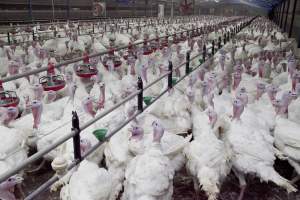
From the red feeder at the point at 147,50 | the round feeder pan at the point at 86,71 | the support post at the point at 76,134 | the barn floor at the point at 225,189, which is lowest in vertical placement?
the barn floor at the point at 225,189

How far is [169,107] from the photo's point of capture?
4828mm

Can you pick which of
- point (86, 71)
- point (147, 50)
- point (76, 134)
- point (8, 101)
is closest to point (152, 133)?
point (76, 134)

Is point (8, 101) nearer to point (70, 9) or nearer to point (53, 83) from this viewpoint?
point (53, 83)

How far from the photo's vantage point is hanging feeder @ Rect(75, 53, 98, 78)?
6.62 m

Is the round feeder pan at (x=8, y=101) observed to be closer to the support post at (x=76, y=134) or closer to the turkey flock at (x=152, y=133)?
the turkey flock at (x=152, y=133)

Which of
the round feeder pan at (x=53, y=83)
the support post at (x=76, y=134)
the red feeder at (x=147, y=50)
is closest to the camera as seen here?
the support post at (x=76, y=134)

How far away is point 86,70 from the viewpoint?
692 centimetres

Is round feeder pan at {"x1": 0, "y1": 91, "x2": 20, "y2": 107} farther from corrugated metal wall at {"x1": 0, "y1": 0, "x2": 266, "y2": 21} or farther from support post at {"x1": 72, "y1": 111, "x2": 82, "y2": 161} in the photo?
corrugated metal wall at {"x1": 0, "y1": 0, "x2": 266, "y2": 21}

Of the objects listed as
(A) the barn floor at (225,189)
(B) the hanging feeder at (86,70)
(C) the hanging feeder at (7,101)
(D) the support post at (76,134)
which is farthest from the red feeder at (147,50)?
(D) the support post at (76,134)

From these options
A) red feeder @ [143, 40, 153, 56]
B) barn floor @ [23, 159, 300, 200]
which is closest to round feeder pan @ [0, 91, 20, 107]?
barn floor @ [23, 159, 300, 200]

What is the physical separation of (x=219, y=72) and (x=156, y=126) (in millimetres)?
4153

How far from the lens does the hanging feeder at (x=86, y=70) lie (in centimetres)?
662

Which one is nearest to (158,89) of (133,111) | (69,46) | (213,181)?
(133,111)

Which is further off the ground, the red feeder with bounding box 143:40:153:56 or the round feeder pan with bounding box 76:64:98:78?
the red feeder with bounding box 143:40:153:56
